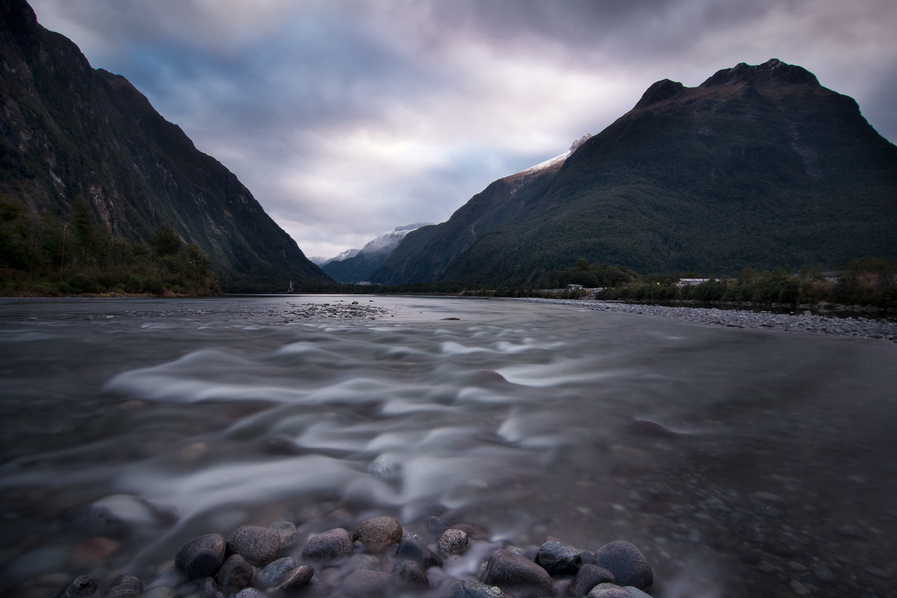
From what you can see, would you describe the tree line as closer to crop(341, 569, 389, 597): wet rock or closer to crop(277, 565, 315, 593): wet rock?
crop(277, 565, 315, 593): wet rock

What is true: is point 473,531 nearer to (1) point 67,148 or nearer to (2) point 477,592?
(2) point 477,592

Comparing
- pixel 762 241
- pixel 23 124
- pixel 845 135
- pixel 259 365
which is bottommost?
pixel 259 365

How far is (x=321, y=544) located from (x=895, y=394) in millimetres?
9310

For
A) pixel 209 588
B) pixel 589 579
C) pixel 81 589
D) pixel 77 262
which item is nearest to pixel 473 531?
pixel 589 579

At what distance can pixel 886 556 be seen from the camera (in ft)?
7.26

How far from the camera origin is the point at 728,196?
443 feet

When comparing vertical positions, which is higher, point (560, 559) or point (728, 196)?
point (728, 196)

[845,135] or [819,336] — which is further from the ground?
[845,135]

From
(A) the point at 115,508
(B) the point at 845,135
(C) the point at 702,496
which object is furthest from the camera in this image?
(B) the point at 845,135

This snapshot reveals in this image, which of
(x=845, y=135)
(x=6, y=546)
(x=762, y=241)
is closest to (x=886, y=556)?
(x=6, y=546)

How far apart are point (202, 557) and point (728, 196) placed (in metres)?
170

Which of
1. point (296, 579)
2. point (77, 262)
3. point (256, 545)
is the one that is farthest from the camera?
point (77, 262)

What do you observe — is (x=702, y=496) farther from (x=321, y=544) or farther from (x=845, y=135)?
(x=845, y=135)

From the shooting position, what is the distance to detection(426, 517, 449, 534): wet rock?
8.03 feet
